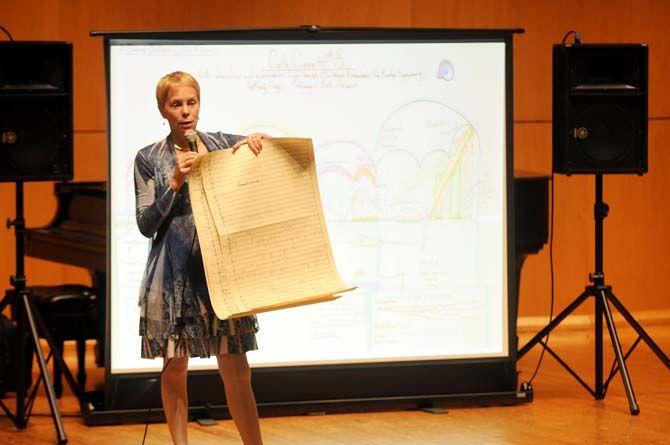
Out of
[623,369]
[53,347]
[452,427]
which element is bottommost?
[452,427]

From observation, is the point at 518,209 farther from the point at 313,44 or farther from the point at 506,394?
the point at 313,44

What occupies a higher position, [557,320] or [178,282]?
[178,282]

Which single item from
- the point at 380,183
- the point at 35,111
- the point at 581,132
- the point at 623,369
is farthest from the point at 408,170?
the point at 35,111

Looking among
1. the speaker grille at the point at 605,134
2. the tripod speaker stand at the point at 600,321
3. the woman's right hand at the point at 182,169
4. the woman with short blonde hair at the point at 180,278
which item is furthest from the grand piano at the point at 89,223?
the woman's right hand at the point at 182,169

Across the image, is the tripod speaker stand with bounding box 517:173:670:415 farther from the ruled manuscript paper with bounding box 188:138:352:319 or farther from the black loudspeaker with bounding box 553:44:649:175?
the ruled manuscript paper with bounding box 188:138:352:319

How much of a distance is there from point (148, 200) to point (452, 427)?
5.73 feet

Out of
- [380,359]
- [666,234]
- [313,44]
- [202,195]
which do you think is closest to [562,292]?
[666,234]

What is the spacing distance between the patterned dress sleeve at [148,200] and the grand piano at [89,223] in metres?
1.83

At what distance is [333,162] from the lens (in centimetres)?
475

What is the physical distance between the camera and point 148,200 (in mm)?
3455

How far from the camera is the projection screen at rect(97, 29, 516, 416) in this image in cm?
465

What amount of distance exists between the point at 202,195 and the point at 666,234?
4.32 metres

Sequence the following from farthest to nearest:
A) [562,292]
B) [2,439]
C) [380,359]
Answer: [562,292] < [380,359] < [2,439]

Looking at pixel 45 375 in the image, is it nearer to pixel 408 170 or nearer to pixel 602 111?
pixel 408 170
